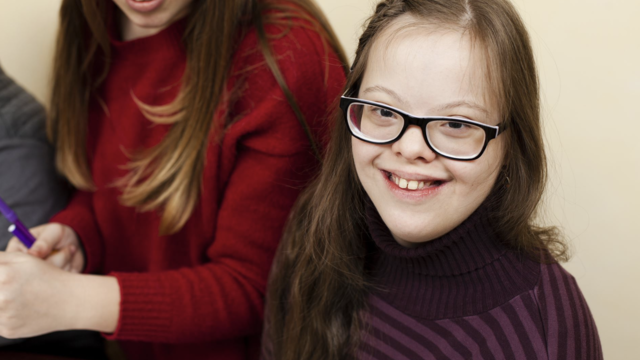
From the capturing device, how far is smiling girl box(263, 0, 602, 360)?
0.78 meters

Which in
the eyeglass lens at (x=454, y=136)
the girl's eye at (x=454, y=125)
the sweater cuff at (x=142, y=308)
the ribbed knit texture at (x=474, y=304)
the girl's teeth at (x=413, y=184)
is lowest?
the sweater cuff at (x=142, y=308)

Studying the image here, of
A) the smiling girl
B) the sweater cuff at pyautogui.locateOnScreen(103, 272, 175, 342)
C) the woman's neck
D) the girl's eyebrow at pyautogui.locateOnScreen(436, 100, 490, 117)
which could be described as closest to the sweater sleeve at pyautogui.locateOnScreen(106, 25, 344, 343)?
the sweater cuff at pyautogui.locateOnScreen(103, 272, 175, 342)

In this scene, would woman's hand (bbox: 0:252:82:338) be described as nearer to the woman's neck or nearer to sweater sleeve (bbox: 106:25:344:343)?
sweater sleeve (bbox: 106:25:344:343)

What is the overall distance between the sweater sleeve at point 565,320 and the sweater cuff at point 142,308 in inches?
23.2

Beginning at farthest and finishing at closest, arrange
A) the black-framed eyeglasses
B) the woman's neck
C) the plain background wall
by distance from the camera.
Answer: the woman's neck < the plain background wall < the black-framed eyeglasses

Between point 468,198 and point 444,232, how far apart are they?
2.4 inches

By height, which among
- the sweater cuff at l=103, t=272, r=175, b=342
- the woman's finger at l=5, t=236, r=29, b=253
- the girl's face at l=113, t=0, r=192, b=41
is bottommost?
the sweater cuff at l=103, t=272, r=175, b=342

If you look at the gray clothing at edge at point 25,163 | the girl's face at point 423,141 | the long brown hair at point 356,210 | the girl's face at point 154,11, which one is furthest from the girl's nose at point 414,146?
the gray clothing at edge at point 25,163

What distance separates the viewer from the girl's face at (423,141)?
77 centimetres

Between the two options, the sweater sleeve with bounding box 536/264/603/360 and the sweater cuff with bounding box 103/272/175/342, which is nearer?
the sweater sleeve with bounding box 536/264/603/360

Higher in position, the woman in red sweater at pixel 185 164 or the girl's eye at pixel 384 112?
the girl's eye at pixel 384 112

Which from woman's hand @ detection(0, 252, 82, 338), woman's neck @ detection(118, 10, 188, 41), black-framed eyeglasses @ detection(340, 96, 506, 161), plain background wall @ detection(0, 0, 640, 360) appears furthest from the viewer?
woman's neck @ detection(118, 10, 188, 41)

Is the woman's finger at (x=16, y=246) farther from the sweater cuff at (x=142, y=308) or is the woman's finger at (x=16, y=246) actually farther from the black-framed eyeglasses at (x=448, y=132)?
the black-framed eyeglasses at (x=448, y=132)

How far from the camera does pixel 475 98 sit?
77 cm
